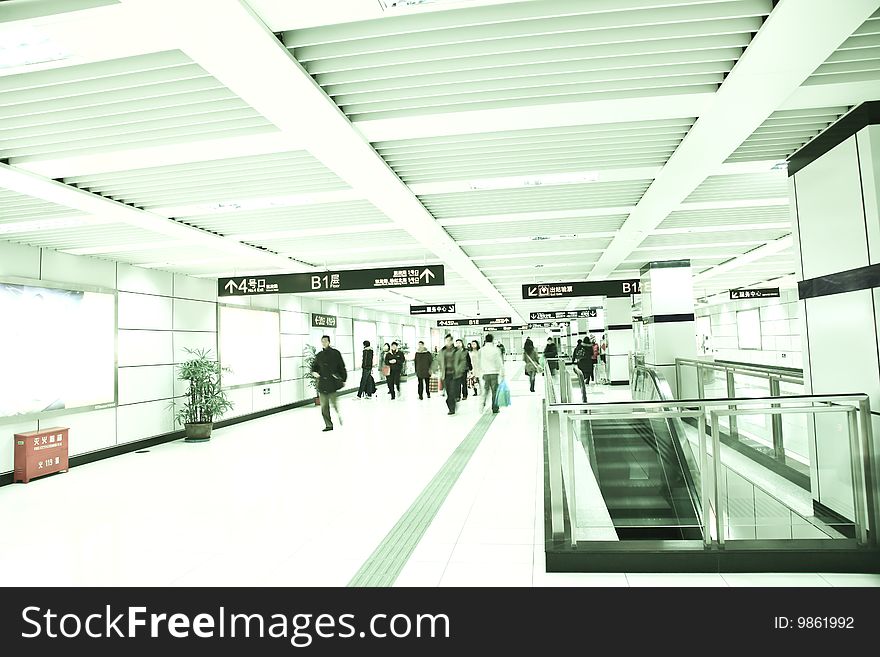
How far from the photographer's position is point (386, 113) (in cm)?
374

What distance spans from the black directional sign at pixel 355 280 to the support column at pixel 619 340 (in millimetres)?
11061

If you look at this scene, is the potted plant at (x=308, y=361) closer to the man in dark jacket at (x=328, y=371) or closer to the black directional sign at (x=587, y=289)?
the man in dark jacket at (x=328, y=371)

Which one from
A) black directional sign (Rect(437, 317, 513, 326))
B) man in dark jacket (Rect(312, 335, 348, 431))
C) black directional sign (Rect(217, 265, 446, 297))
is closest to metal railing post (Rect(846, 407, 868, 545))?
black directional sign (Rect(217, 265, 446, 297))

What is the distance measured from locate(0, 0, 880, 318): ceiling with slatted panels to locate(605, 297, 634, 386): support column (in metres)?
10.9

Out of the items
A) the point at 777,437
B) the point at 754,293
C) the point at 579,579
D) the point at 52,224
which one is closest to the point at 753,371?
the point at 777,437

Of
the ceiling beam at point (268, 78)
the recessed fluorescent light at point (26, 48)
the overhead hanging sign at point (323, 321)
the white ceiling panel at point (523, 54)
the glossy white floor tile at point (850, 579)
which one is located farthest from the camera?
the overhead hanging sign at point (323, 321)

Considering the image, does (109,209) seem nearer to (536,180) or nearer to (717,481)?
(536,180)

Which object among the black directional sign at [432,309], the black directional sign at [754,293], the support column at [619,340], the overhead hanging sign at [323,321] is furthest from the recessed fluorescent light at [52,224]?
the black directional sign at [754,293]

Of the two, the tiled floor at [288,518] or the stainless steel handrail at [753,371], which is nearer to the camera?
the tiled floor at [288,518]

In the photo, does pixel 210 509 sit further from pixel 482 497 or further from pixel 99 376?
pixel 99 376

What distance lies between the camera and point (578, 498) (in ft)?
13.2

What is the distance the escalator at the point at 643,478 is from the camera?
13.7 ft

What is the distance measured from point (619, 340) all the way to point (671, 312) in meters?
6.60

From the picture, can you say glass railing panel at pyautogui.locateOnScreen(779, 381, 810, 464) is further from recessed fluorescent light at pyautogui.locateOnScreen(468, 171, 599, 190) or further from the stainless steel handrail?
recessed fluorescent light at pyautogui.locateOnScreen(468, 171, 599, 190)
